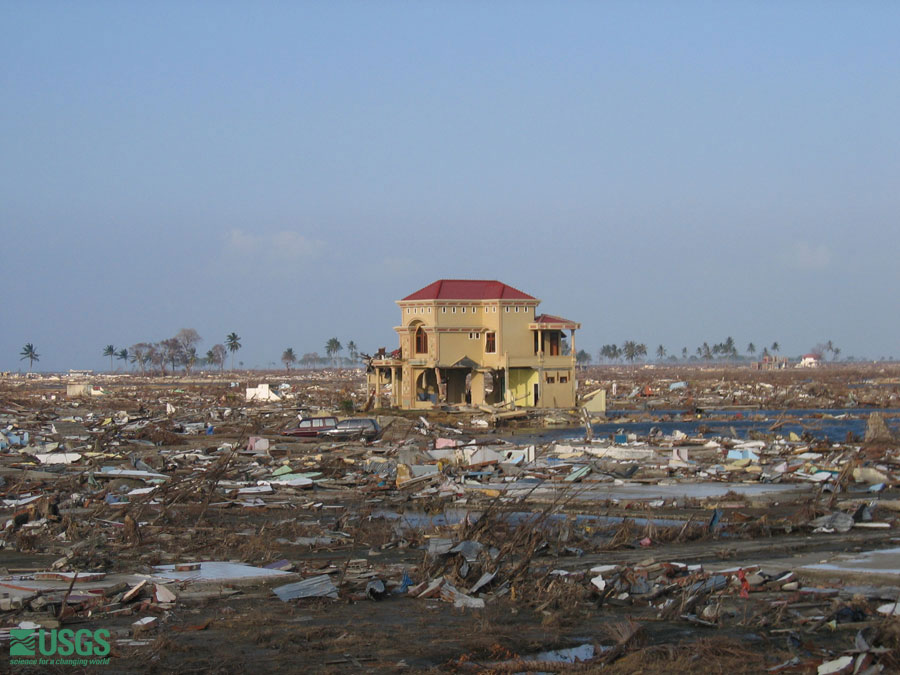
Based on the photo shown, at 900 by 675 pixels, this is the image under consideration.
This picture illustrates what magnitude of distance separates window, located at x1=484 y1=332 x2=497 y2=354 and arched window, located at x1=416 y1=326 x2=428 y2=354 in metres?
3.22

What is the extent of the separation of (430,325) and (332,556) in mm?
35956

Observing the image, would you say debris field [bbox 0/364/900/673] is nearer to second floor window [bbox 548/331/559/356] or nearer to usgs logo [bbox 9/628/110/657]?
usgs logo [bbox 9/628/110/657]

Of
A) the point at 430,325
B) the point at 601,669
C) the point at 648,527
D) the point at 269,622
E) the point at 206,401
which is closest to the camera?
the point at 601,669

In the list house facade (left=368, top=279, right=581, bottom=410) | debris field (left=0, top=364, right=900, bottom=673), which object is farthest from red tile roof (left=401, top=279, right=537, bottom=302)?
debris field (left=0, top=364, right=900, bottom=673)

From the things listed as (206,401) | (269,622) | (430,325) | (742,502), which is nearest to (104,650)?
(269,622)

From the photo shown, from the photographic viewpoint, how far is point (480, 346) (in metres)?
53.7

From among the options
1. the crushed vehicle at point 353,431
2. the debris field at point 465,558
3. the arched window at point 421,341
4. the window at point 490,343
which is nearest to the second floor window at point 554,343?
the window at point 490,343

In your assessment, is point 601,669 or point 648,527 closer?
point 601,669

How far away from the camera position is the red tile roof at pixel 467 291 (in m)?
53.8

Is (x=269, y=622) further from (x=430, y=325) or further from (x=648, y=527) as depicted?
(x=430, y=325)

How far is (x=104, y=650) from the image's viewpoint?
426 inches

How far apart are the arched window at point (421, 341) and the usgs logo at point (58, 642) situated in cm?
4223

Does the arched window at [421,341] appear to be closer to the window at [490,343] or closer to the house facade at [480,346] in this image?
the house facade at [480,346]

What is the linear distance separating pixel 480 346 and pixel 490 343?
56cm
